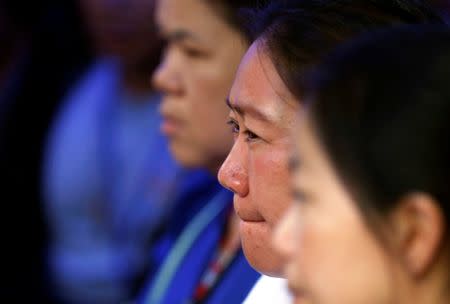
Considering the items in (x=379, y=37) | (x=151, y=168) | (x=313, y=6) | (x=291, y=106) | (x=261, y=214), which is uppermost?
(x=379, y=37)

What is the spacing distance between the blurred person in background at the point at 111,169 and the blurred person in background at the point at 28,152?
4 cm

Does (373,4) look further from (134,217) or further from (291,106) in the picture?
(134,217)

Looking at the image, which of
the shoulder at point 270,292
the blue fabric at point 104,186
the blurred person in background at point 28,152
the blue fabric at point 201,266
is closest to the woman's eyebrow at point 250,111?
the shoulder at point 270,292

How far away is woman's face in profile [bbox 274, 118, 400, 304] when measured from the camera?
3.22ft

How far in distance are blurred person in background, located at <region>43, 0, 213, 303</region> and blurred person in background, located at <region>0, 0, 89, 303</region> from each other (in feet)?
0.13

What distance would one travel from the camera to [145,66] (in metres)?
3.03

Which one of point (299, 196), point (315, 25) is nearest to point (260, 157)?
point (315, 25)

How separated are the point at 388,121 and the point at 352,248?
→ 12 cm

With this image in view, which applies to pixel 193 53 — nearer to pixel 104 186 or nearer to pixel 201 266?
pixel 201 266

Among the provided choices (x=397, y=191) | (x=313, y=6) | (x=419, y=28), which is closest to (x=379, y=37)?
(x=419, y=28)

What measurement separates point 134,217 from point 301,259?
2.00 meters

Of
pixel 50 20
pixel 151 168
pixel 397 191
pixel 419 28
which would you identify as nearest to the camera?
pixel 397 191

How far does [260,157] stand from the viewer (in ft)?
4.48

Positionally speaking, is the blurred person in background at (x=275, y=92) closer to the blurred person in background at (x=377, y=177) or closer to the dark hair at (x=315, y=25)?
the dark hair at (x=315, y=25)
